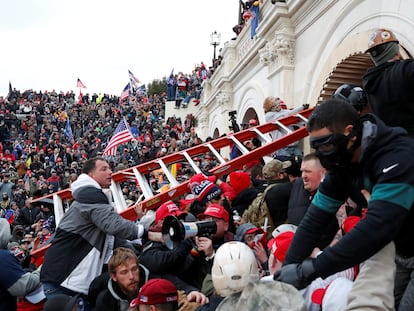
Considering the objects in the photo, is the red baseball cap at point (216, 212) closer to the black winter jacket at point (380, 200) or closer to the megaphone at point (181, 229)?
the megaphone at point (181, 229)

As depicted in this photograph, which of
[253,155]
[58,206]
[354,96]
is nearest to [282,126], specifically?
[253,155]

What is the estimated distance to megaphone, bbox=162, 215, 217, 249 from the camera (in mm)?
3328

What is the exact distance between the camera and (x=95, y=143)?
25.7 m

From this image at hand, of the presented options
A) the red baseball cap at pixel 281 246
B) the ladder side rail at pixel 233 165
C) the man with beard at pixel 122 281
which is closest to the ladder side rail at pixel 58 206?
the ladder side rail at pixel 233 165

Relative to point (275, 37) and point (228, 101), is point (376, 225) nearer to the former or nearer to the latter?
point (275, 37)

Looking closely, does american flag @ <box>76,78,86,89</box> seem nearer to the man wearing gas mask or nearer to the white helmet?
the white helmet

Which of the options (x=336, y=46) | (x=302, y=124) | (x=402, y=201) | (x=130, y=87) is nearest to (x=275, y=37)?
(x=336, y=46)

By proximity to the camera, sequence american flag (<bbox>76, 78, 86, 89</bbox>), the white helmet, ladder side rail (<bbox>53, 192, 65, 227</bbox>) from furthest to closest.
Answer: american flag (<bbox>76, 78, 86, 89</bbox>)
ladder side rail (<bbox>53, 192, 65, 227</bbox>)
the white helmet

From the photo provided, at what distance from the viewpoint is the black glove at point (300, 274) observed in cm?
190

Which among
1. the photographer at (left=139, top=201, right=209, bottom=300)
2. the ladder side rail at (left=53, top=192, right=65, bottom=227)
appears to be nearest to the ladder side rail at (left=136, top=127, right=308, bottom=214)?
the ladder side rail at (left=53, top=192, right=65, bottom=227)

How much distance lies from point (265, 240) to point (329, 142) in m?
1.97

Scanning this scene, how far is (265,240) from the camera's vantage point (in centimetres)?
373

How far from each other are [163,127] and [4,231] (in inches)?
946

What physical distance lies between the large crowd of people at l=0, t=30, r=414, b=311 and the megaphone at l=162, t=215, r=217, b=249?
0.03ft
